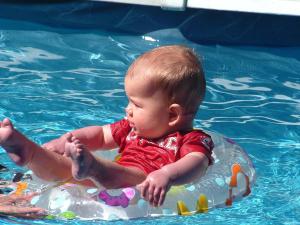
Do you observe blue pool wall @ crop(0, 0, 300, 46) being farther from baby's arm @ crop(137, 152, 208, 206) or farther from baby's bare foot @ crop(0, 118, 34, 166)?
baby's bare foot @ crop(0, 118, 34, 166)

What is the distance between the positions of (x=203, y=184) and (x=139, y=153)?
0.34 m

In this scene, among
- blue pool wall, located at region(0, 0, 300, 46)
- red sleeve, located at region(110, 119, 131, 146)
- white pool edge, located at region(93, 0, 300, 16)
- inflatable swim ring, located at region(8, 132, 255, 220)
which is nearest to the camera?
inflatable swim ring, located at region(8, 132, 255, 220)

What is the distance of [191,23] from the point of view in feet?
23.2

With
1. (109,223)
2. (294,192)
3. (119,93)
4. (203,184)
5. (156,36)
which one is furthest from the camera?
(156,36)

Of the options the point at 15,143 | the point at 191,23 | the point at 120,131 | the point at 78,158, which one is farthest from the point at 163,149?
the point at 191,23

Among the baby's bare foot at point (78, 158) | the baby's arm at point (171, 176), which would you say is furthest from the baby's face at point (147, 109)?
the baby's bare foot at point (78, 158)

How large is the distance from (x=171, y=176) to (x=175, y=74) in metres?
0.51

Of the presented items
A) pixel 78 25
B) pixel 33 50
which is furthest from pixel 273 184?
pixel 78 25

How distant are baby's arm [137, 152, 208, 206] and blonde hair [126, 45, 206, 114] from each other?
0.90 ft

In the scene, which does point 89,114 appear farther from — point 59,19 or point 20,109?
point 59,19

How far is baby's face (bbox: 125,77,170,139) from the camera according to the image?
3.73 metres

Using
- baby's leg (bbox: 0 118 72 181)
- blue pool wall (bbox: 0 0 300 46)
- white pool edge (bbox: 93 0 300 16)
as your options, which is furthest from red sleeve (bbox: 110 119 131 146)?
blue pool wall (bbox: 0 0 300 46)

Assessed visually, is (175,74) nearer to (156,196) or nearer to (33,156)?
(156,196)

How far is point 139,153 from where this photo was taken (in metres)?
3.80
